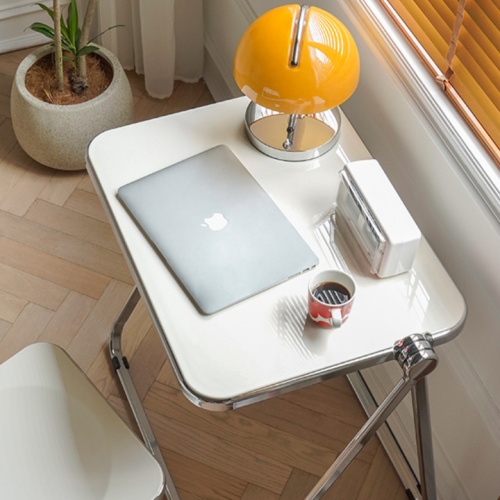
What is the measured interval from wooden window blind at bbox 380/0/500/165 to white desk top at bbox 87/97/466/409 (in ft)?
0.71

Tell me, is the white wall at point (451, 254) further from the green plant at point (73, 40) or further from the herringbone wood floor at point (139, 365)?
the green plant at point (73, 40)

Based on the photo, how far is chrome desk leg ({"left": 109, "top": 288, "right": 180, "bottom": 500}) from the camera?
1621 millimetres

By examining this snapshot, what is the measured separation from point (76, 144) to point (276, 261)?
1.16m

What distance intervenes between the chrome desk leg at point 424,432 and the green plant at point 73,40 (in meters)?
1.39

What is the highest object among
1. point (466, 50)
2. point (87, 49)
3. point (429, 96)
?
point (466, 50)

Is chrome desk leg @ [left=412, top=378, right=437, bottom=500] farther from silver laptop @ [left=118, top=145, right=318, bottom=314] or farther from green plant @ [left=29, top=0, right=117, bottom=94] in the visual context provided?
green plant @ [left=29, top=0, right=117, bottom=94]

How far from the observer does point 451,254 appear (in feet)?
4.31

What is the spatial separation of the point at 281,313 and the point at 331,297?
0.09m

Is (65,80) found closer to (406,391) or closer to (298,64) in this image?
(298,64)

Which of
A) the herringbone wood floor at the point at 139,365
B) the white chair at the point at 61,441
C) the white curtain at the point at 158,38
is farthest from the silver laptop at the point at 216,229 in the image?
the white curtain at the point at 158,38

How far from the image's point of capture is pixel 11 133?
231 cm

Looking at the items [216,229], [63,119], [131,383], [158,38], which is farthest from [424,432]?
[158,38]

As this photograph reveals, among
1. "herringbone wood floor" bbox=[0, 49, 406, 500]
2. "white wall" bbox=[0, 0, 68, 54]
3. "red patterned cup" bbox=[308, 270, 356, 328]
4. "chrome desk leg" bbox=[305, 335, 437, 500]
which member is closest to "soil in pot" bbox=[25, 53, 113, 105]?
"herringbone wood floor" bbox=[0, 49, 406, 500]

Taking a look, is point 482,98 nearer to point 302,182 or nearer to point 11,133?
point 302,182
